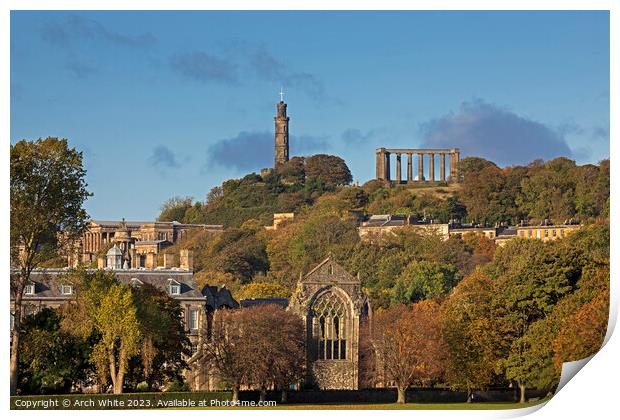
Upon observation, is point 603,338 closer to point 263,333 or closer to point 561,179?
point 263,333

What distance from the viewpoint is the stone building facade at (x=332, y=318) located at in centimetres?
7819

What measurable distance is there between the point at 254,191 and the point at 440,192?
19.8 m

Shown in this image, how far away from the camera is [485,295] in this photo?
74.8m

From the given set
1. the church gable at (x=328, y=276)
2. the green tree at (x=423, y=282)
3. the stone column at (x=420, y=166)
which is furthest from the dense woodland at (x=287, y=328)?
the stone column at (x=420, y=166)

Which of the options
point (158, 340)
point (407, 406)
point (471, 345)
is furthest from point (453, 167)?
point (158, 340)

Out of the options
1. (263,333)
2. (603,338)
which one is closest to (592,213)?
(263,333)

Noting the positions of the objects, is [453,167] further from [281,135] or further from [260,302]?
[260,302]

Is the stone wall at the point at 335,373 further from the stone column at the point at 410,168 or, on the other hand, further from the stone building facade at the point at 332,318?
the stone column at the point at 410,168

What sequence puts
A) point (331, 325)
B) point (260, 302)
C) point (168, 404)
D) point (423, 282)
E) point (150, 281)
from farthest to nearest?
1. point (423, 282)
2. point (260, 302)
3. point (150, 281)
4. point (331, 325)
5. point (168, 404)

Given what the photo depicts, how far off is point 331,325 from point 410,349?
830 cm

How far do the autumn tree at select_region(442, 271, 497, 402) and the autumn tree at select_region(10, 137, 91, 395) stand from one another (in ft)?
54.7

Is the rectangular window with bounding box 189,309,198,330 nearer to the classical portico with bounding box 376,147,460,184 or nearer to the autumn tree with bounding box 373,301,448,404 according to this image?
the autumn tree with bounding box 373,301,448,404

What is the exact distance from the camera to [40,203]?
6100 centimetres

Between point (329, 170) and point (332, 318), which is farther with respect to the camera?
point (329, 170)
